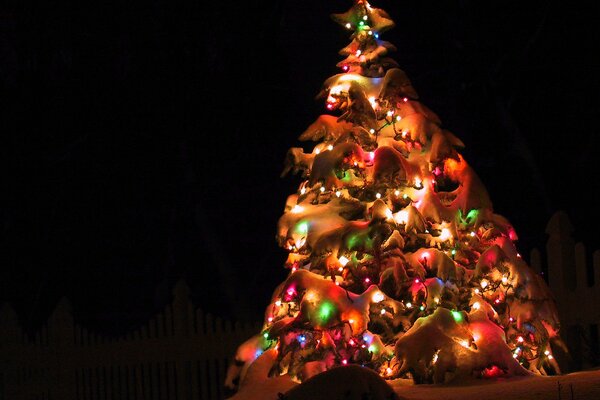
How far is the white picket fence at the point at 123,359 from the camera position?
11.2m

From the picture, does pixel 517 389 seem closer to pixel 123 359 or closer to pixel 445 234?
pixel 445 234

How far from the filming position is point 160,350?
11.4m

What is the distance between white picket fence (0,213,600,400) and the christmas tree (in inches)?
39.1

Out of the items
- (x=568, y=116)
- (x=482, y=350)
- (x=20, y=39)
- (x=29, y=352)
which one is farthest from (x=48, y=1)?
(x=482, y=350)

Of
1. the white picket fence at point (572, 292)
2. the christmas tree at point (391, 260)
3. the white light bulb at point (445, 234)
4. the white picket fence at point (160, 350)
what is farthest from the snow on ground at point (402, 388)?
the white picket fence at point (160, 350)

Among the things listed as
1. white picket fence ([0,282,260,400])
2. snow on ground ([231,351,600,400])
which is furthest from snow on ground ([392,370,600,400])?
white picket fence ([0,282,260,400])

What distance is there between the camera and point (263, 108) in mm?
16312

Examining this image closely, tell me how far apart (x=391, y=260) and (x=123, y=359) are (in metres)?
4.40

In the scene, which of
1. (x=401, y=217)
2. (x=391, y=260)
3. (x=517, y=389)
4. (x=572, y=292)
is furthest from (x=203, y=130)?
(x=517, y=389)

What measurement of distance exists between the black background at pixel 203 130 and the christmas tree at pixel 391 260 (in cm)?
489

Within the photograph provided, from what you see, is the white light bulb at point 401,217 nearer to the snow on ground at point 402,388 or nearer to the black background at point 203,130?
the snow on ground at point 402,388

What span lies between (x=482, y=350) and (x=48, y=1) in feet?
34.9

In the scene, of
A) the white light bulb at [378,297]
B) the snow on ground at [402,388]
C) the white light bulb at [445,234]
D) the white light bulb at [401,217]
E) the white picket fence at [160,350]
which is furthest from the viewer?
the white picket fence at [160,350]

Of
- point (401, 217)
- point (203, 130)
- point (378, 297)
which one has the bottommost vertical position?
point (203, 130)
